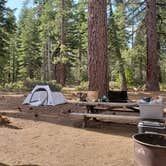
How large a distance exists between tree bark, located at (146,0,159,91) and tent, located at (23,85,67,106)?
539 cm

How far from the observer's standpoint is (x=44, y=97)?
9664 millimetres

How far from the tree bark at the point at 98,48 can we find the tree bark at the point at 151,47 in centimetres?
552

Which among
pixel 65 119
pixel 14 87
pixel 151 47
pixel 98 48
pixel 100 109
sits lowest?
pixel 65 119

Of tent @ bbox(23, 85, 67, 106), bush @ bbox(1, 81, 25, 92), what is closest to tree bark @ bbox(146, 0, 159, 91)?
tent @ bbox(23, 85, 67, 106)

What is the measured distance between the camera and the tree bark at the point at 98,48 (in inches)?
333

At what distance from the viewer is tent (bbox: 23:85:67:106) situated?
9.58 metres

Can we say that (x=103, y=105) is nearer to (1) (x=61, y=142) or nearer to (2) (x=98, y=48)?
(1) (x=61, y=142)

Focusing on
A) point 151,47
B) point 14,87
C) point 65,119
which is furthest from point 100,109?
point 14,87

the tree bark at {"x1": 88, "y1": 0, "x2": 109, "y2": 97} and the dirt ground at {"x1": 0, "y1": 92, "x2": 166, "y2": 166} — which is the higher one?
the tree bark at {"x1": 88, "y1": 0, "x2": 109, "y2": 97}

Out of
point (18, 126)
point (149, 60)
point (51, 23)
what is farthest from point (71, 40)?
point (18, 126)

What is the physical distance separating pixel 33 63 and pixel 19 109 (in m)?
32.9

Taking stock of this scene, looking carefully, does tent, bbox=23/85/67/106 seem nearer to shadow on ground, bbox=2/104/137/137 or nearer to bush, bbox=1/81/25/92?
shadow on ground, bbox=2/104/137/137

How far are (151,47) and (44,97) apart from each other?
234 inches

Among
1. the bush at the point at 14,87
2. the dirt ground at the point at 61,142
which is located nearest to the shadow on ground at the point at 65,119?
the dirt ground at the point at 61,142
